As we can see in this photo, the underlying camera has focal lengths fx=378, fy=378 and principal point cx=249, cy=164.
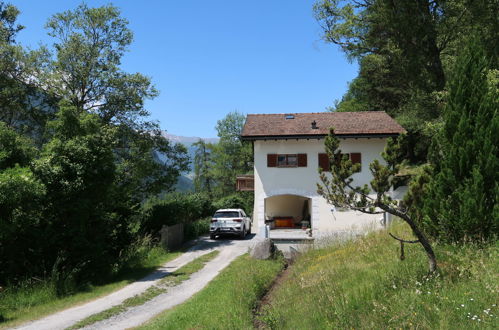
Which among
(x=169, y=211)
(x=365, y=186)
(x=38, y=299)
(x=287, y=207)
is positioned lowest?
(x=38, y=299)

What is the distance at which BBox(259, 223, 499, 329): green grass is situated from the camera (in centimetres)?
475

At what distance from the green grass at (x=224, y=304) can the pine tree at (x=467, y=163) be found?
4374mm

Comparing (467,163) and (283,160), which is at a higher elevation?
(283,160)

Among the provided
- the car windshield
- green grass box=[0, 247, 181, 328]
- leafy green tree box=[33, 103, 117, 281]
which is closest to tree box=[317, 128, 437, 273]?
green grass box=[0, 247, 181, 328]

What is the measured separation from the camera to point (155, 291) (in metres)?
10.4

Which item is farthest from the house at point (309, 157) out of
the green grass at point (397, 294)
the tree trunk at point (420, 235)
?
the tree trunk at point (420, 235)

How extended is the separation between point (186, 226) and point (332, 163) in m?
18.7

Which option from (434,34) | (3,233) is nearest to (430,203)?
(3,233)

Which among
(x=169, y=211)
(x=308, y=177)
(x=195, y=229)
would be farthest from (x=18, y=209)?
(x=308, y=177)

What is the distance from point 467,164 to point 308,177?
16.1 metres

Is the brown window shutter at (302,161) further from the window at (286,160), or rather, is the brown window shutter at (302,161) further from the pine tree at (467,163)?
the pine tree at (467,163)

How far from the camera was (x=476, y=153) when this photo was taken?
7.61 metres

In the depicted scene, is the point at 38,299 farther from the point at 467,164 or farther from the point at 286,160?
the point at 286,160

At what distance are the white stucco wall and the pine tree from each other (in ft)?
48.9
